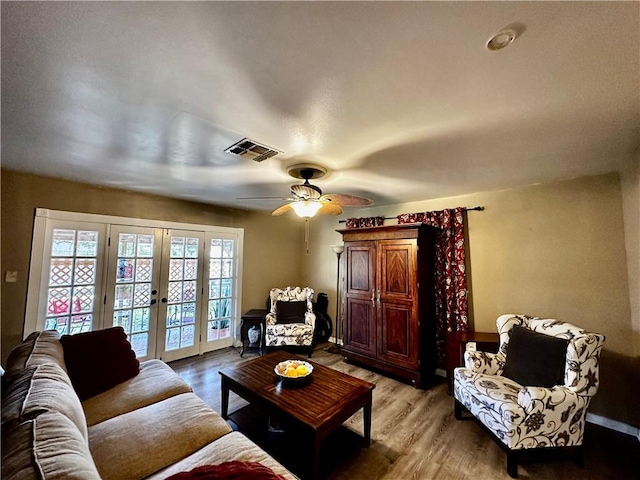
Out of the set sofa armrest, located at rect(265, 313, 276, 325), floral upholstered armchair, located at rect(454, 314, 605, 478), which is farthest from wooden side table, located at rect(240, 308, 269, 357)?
floral upholstered armchair, located at rect(454, 314, 605, 478)

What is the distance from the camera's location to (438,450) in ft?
6.86

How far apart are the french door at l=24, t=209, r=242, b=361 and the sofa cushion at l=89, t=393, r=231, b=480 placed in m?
2.22

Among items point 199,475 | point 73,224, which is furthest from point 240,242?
point 199,475

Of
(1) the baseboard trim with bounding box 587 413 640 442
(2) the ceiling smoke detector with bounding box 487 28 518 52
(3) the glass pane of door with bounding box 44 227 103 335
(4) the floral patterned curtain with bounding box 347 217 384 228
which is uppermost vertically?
(2) the ceiling smoke detector with bounding box 487 28 518 52

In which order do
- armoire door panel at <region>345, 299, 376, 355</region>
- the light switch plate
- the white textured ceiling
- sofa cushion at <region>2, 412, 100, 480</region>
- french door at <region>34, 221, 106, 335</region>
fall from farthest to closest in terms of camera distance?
1. armoire door panel at <region>345, 299, 376, 355</region>
2. french door at <region>34, 221, 106, 335</region>
3. the light switch plate
4. the white textured ceiling
5. sofa cushion at <region>2, 412, 100, 480</region>

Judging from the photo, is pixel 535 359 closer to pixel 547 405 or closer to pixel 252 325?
pixel 547 405

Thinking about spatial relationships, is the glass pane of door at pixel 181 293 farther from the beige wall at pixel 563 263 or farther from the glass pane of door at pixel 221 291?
the beige wall at pixel 563 263

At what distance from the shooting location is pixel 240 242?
182 inches

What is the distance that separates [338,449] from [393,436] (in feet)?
1.73

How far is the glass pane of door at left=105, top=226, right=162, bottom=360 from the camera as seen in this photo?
339cm

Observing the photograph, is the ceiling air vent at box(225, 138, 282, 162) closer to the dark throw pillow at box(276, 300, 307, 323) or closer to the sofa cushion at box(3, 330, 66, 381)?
the sofa cushion at box(3, 330, 66, 381)

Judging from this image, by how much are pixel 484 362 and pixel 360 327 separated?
1.59 meters

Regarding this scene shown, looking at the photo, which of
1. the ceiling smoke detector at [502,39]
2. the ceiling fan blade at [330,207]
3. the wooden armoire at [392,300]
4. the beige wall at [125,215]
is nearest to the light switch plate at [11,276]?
the beige wall at [125,215]

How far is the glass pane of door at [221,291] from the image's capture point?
4266 mm
